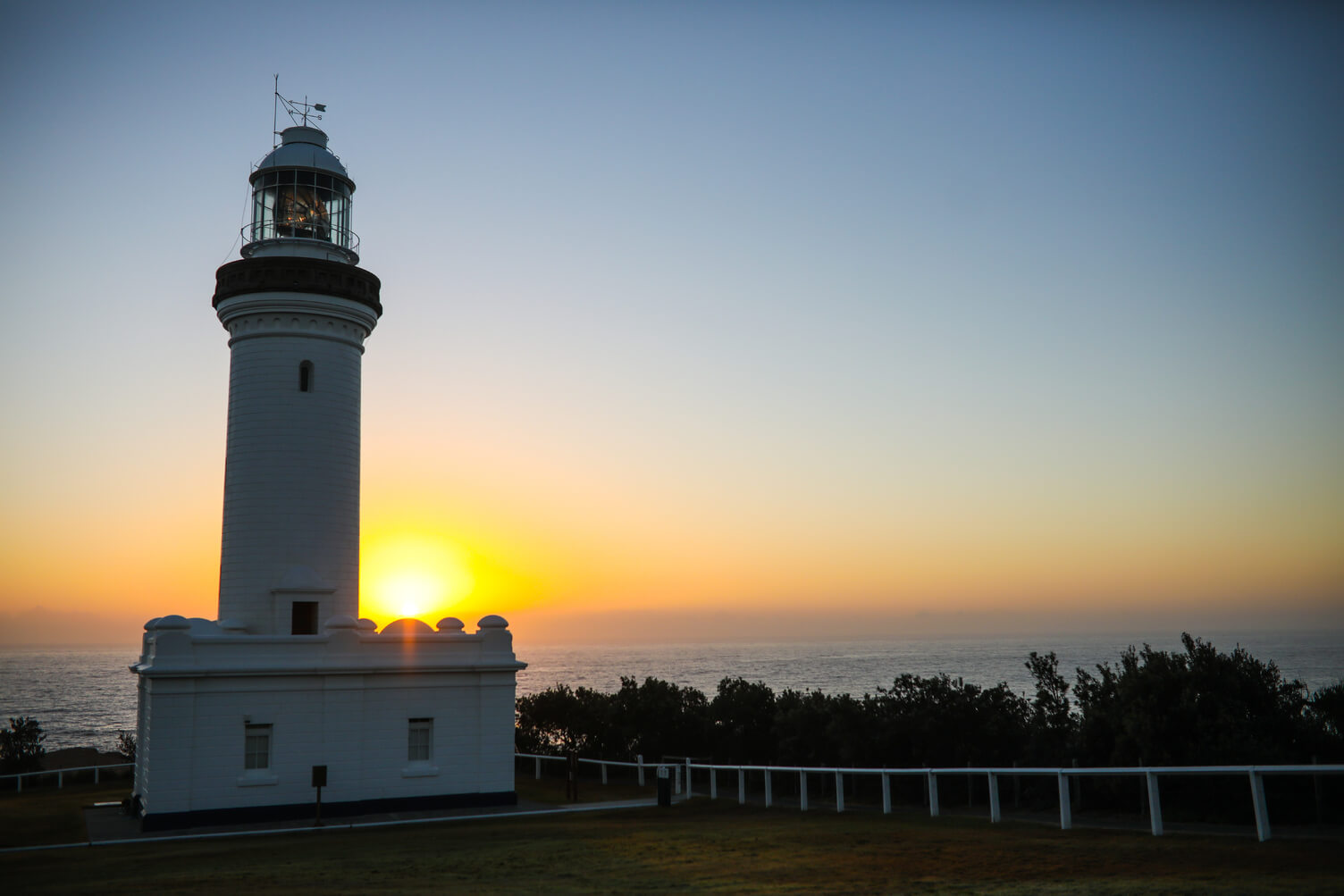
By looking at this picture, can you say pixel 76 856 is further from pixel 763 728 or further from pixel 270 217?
pixel 763 728

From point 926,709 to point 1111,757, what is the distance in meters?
6.38

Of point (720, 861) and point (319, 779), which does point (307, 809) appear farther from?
point (720, 861)

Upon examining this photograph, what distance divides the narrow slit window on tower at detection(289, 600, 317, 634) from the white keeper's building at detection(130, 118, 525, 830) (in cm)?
3

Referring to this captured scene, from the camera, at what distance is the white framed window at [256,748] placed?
19.7m

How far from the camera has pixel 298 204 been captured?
78.5ft

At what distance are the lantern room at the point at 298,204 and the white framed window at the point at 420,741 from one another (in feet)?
37.3

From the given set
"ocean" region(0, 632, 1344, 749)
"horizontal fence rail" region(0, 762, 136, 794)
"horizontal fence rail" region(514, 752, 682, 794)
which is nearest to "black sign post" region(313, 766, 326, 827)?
"horizontal fence rail" region(514, 752, 682, 794)

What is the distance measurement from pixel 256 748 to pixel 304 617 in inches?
117

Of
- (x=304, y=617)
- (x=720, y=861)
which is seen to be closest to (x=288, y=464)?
(x=304, y=617)

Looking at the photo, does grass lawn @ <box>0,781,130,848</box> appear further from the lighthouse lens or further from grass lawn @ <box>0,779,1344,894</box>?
the lighthouse lens

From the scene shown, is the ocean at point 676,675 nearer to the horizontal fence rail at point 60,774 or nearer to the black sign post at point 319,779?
the horizontal fence rail at point 60,774

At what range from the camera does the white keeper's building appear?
63.7ft

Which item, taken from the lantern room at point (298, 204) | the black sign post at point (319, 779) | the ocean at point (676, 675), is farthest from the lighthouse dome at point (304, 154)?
the ocean at point (676, 675)

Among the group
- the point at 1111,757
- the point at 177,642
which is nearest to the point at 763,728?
the point at 1111,757
